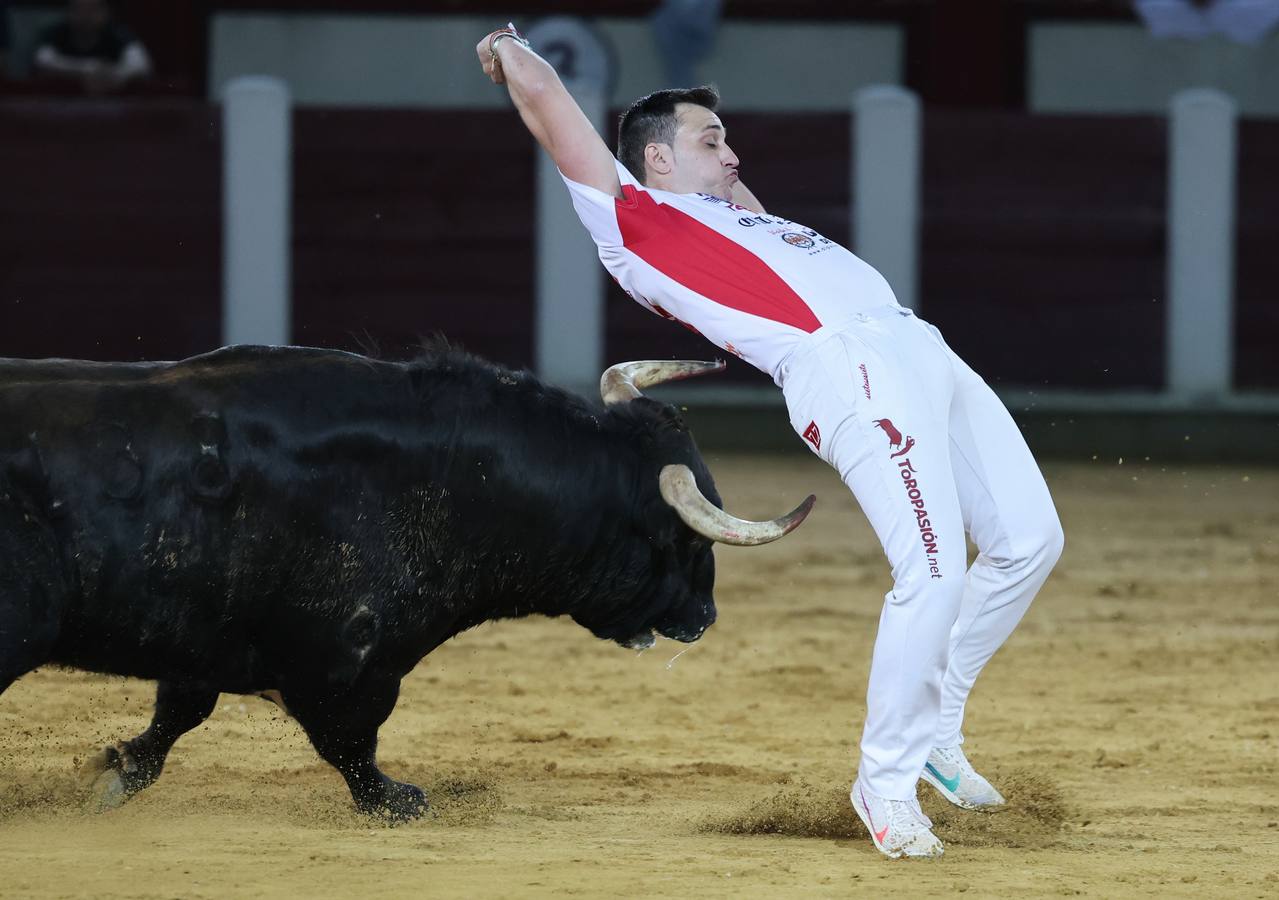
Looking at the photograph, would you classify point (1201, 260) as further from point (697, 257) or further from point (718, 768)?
point (697, 257)

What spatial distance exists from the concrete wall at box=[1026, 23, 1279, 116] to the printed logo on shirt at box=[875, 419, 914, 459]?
25.3 feet

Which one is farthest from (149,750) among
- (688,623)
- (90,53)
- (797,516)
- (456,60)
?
(456,60)

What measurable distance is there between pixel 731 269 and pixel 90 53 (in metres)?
6.98

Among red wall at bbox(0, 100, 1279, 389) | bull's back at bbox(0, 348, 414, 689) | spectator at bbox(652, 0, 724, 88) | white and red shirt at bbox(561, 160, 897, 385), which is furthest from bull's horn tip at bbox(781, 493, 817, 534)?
spectator at bbox(652, 0, 724, 88)

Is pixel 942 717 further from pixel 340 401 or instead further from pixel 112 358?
pixel 112 358

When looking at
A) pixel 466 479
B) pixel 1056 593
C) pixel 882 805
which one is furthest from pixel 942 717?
pixel 1056 593

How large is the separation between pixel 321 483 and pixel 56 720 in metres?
1.29

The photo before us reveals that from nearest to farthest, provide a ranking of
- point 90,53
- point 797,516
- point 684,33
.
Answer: point 797,516 → point 90,53 → point 684,33

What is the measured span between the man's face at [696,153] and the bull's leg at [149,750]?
1238 millimetres

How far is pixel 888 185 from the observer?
9.58 m

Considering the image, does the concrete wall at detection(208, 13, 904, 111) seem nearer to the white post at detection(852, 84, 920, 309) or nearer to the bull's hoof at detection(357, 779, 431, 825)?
the white post at detection(852, 84, 920, 309)

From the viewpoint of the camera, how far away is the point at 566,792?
395cm

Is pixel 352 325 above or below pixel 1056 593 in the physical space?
above

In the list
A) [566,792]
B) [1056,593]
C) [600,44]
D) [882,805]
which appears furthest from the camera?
[600,44]
